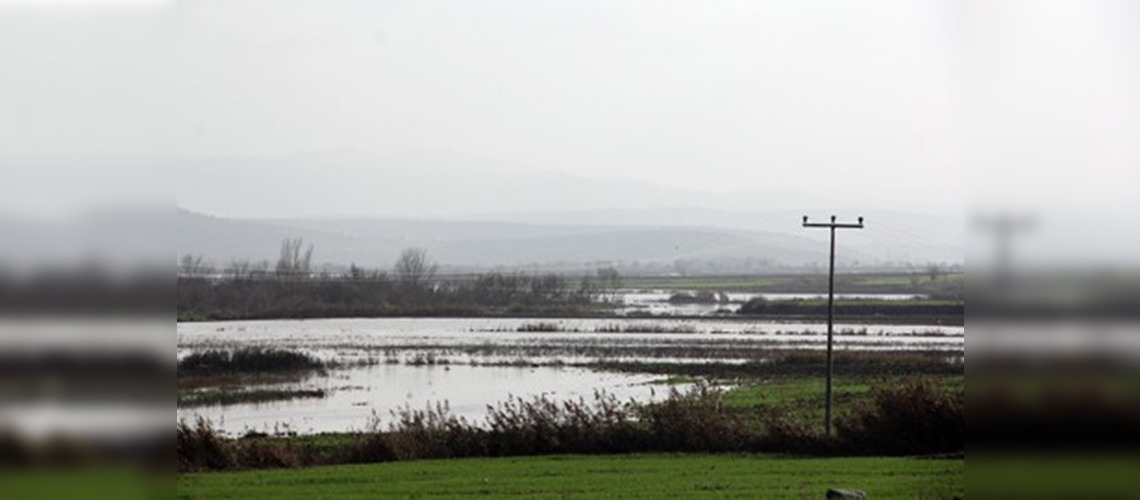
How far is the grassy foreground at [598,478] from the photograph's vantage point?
14852 millimetres

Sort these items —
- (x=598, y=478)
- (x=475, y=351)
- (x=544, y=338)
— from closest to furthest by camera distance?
(x=598, y=478), (x=475, y=351), (x=544, y=338)

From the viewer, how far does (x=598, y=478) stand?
54.5 feet

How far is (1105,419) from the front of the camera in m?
5.70

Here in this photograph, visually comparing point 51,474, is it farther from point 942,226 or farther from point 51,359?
point 942,226

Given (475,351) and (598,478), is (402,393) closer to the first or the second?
(475,351)

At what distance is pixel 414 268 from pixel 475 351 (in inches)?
573

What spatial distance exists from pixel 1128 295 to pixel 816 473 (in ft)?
35.8

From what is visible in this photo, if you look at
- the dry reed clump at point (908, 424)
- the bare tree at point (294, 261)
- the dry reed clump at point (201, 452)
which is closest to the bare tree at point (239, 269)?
the bare tree at point (294, 261)

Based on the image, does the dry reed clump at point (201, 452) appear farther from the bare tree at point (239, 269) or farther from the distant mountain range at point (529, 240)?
the bare tree at point (239, 269)

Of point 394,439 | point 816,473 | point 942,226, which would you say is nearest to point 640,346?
point 942,226

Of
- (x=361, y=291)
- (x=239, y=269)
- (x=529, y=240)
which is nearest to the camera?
(x=239, y=269)

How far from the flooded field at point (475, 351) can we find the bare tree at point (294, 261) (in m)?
3.10

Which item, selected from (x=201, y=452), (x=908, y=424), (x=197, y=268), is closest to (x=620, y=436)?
(x=908, y=424)

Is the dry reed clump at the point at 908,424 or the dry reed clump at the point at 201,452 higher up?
the dry reed clump at the point at 908,424
